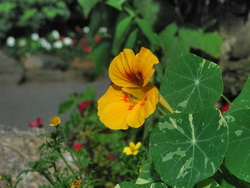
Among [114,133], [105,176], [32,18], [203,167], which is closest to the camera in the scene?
[203,167]

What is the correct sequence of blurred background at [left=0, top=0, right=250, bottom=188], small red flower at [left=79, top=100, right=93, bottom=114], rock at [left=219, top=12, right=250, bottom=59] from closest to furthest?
1. blurred background at [left=0, top=0, right=250, bottom=188]
2. small red flower at [left=79, top=100, right=93, bottom=114]
3. rock at [left=219, top=12, right=250, bottom=59]

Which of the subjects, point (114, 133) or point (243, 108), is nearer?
point (243, 108)

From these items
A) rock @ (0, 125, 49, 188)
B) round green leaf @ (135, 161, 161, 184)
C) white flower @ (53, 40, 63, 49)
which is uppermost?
round green leaf @ (135, 161, 161, 184)

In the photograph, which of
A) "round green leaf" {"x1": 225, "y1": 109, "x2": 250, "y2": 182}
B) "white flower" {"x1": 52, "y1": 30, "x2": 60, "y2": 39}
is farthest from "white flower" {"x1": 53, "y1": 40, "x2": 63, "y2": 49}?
"round green leaf" {"x1": 225, "y1": 109, "x2": 250, "y2": 182}

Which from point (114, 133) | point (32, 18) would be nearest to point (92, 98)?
point (114, 133)

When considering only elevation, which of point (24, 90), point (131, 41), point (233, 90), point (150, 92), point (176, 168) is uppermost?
point (150, 92)

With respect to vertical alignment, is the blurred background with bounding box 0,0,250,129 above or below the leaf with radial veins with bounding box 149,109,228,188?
below

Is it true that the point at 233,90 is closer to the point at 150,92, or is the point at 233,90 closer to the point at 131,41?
the point at 131,41

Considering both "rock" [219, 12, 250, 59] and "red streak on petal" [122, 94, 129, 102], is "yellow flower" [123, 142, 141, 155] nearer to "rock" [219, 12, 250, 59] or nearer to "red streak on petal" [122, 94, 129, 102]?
"red streak on petal" [122, 94, 129, 102]
